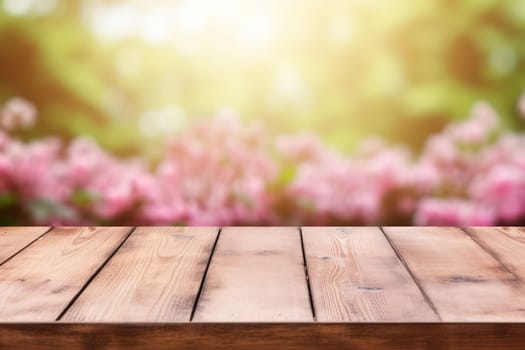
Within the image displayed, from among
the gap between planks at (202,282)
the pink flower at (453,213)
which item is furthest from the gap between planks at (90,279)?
the pink flower at (453,213)

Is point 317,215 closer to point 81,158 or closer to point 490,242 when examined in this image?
point 81,158

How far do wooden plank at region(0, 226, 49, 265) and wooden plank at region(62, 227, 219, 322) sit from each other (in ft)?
0.67

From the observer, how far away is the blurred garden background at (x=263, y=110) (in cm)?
267

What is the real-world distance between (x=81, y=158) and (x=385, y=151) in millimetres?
1056

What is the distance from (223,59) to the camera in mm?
2693

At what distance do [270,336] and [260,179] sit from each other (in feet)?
5.31

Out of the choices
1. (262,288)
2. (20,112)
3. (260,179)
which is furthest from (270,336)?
(20,112)

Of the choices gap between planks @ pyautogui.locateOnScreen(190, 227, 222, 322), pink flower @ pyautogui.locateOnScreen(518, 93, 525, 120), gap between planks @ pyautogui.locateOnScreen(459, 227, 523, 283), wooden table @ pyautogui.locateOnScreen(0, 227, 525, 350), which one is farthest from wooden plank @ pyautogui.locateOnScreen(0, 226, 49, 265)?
pink flower @ pyautogui.locateOnScreen(518, 93, 525, 120)

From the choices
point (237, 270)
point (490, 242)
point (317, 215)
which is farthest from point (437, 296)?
point (317, 215)

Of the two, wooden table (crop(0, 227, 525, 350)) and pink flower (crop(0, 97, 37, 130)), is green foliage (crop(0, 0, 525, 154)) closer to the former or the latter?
pink flower (crop(0, 97, 37, 130))

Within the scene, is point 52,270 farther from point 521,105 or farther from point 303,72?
point 521,105

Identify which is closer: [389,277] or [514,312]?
[514,312]

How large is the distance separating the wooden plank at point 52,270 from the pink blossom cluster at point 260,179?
3.21 ft

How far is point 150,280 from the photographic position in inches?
49.9
